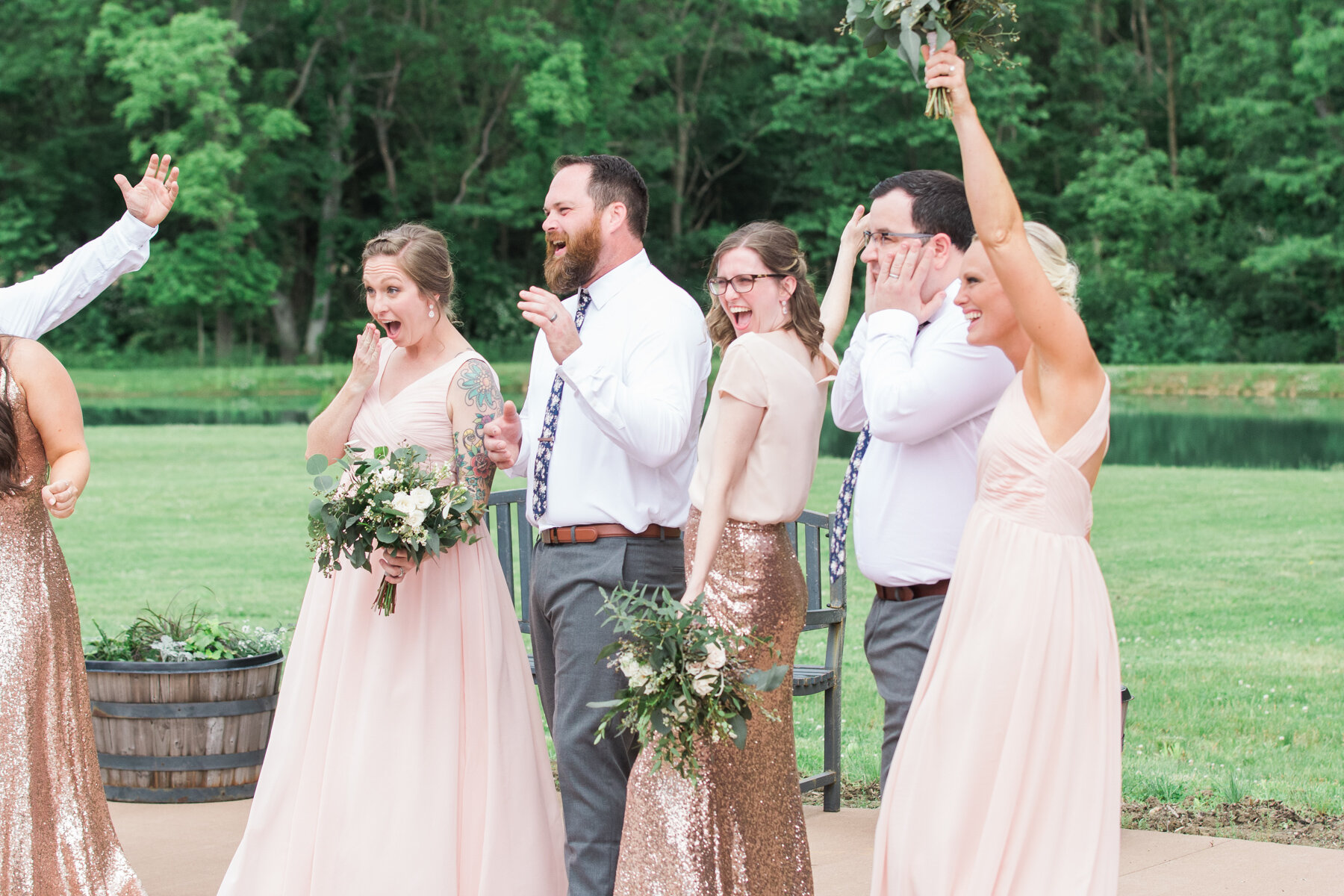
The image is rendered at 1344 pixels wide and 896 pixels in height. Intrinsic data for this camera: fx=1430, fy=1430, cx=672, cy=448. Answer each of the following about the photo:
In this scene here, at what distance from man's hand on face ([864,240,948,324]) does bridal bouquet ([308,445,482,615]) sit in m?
1.35

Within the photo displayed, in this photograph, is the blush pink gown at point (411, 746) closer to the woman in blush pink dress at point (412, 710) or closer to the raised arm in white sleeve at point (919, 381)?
the woman in blush pink dress at point (412, 710)

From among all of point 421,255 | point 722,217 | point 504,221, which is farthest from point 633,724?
point 722,217

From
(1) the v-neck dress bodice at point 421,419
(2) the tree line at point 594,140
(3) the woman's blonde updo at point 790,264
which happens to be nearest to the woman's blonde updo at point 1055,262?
(3) the woman's blonde updo at point 790,264

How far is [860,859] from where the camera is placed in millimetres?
5086

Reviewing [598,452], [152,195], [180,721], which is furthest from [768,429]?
[180,721]

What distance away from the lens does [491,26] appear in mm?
42469

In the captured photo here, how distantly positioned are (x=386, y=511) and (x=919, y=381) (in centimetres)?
155

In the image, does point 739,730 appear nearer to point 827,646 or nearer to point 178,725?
point 827,646

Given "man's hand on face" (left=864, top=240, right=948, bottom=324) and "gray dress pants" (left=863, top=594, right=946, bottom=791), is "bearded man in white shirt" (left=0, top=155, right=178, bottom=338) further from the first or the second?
"gray dress pants" (left=863, top=594, right=946, bottom=791)

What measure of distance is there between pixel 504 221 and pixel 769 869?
135 ft

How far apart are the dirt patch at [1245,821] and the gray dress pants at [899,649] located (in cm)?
200

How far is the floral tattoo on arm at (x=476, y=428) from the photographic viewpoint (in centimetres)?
443

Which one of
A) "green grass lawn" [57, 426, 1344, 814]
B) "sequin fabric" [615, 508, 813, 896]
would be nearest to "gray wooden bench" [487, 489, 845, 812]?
"green grass lawn" [57, 426, 1344, 814]

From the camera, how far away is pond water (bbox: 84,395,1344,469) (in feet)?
74.6
